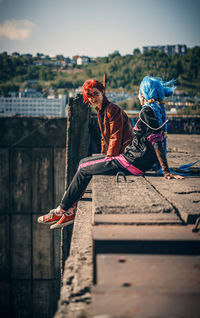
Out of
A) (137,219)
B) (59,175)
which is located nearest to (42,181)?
(59,175)

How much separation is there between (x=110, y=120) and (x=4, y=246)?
178 inches

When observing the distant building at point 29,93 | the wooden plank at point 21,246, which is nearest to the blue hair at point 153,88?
the wooden plank at point 21,246

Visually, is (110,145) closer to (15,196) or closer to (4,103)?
(15,196)

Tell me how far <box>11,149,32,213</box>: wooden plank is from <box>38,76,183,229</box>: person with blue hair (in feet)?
10.7

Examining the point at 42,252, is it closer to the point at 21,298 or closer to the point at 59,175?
the point at 21,298

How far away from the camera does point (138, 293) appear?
5.27 ft

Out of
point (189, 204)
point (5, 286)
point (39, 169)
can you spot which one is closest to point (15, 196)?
point (39, 169)

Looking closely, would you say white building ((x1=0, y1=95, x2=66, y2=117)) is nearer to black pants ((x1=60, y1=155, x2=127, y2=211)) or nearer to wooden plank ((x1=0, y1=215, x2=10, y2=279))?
wooden plank ((x1=0, y1=215, x2=10, y2=279))

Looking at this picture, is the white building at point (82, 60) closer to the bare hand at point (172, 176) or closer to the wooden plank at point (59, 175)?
the wooden plank at point (59, 175)

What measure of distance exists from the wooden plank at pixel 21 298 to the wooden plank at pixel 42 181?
169 cm

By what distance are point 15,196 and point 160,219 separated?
5390 millimetres

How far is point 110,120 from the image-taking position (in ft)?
14.0

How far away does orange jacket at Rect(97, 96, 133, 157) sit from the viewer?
13.8 feet

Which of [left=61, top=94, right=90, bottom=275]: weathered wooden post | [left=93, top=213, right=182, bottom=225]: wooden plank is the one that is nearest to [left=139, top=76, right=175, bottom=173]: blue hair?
[left=61, top=94, right=90, bottom=275]: weathered wooden post
